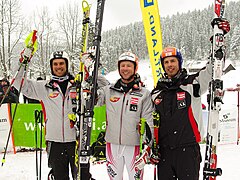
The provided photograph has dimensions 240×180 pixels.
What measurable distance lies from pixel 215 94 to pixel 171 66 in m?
0.55

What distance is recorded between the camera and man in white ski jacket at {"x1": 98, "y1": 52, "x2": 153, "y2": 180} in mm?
3051

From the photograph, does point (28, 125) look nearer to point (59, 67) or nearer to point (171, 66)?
point (59, 67)

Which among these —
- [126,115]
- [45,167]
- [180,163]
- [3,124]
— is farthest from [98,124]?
[180,163]

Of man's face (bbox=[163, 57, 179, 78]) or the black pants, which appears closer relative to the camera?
man's face (bbox=[163, 57, 179, 78])

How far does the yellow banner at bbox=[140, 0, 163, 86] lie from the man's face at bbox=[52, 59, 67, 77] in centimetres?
378

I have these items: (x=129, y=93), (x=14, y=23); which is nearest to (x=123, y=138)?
(x=129, y=93)

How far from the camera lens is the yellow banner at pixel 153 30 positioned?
21.9ft

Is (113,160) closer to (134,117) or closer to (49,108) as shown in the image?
(134,117)

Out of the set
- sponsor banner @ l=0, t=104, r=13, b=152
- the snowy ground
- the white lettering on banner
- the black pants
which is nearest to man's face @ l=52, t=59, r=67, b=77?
the black pants

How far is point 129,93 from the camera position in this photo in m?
3.09

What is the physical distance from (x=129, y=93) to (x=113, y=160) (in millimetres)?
812

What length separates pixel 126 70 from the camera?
309 centimetres

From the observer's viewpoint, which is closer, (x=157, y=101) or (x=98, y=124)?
(x=157, y=101)

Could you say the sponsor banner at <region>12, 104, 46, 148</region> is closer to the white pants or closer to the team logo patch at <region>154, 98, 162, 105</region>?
the white pants
